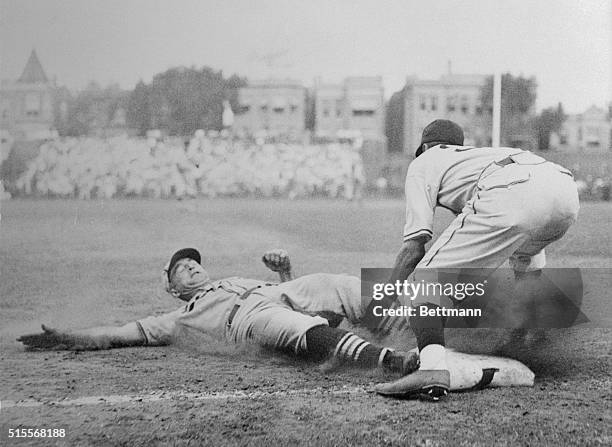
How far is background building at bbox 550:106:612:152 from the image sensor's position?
338 centimetres

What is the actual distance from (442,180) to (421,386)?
994mm

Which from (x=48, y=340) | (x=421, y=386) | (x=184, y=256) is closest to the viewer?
(x=421, y=386)

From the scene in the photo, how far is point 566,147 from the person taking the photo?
133 inches

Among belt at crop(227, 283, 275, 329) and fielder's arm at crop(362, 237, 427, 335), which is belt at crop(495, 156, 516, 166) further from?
belt at crop(227, 283, 275, 329)

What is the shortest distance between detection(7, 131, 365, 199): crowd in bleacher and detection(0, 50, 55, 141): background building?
15cm

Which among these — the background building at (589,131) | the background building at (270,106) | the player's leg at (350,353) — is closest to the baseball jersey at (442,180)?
the background building at (589,131)

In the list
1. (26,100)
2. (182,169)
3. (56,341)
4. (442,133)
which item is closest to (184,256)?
(182,169)

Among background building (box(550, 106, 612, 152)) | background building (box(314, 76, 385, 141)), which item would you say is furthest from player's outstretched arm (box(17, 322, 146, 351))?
background building (box(550, 106, 612, 152))

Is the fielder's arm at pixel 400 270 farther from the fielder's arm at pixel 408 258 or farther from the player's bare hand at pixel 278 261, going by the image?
the player's bare hand at pixel 278 261

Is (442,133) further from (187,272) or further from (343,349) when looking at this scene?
(187,272)

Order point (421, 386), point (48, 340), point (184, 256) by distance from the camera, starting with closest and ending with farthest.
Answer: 1. point (421, 386)
2. point (48, 340)
3. point (184, 256)

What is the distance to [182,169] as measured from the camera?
131 inches

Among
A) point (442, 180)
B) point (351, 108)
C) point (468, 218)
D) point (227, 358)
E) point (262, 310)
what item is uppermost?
point (351, 108)

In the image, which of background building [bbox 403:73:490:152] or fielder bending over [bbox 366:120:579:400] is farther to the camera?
background building [bbox 403:73:490:152]
